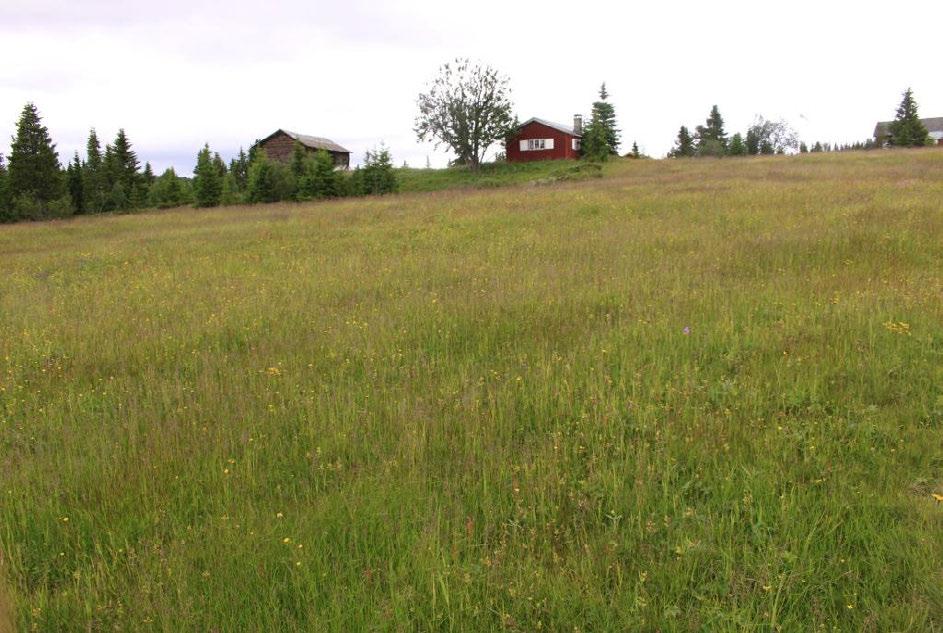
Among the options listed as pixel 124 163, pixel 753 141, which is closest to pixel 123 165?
pixel 124 163

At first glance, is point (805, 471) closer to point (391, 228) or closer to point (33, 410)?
point (33, 410)

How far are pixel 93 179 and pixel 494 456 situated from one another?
203ft

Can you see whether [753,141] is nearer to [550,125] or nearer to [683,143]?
[683,143]

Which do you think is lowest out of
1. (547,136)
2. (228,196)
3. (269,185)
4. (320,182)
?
(228,196)

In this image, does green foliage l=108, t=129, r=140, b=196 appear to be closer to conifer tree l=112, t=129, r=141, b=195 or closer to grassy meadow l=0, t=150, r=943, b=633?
conifer tree l=112, t=129, r=141, b=195

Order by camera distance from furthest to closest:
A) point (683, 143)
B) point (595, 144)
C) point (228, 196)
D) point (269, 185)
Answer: point (683, 143)
point (595, 144)
point (228, 196)
point (269, 185)

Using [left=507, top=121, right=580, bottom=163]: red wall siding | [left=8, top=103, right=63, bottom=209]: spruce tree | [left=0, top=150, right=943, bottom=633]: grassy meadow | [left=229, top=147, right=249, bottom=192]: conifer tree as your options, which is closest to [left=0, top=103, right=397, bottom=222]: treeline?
[left=8, top=103, right=63, bottom=209]: spruce tree

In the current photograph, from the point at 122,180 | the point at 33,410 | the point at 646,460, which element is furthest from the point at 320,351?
the point at 122,180

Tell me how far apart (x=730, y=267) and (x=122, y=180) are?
195 ft

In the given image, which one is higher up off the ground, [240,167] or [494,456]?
[240,167]

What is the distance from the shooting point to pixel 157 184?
5188 cm

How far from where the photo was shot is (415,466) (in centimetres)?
374

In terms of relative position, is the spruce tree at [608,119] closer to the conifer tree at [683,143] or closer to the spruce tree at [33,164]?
the conifer tree at [683,143]

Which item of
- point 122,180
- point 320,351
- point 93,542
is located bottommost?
point 93,542
